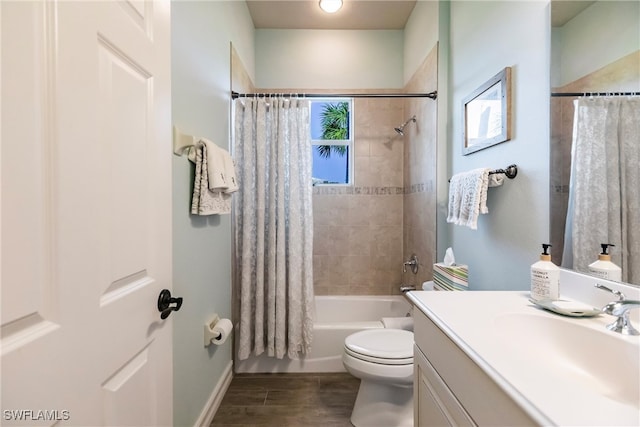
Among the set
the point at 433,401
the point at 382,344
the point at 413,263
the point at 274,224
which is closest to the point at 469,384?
the point at 433,401

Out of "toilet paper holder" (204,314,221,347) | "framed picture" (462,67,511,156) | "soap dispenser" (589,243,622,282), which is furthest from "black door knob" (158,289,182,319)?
"framed picture" (462,67,511,156)

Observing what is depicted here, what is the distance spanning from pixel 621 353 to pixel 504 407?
15.2 inches

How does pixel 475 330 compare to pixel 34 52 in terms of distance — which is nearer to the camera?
pixel 34 52

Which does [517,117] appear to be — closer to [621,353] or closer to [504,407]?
[621,353]

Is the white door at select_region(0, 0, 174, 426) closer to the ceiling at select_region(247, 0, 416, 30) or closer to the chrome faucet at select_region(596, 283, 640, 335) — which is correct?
the chrome faucet at select_region(596, 283, 640, 335)

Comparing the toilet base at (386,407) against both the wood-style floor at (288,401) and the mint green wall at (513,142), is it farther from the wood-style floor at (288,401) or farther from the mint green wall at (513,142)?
the mint green wall at (513,142)

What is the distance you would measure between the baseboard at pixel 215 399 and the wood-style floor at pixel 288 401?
0.12ft

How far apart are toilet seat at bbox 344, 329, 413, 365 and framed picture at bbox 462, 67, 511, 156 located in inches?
46.1

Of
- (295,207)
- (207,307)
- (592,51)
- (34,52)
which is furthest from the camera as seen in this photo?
(295,207)

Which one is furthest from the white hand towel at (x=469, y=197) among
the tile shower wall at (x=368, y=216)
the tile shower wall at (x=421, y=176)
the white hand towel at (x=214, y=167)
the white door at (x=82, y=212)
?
the white door at (x=82, y=212)

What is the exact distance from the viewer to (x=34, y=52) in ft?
1.48

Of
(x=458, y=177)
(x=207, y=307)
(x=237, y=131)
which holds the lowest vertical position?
(x=207, y=307)

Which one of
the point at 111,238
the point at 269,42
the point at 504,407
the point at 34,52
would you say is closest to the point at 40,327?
the point at 111,238

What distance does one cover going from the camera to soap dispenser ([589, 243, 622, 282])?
0.83m
